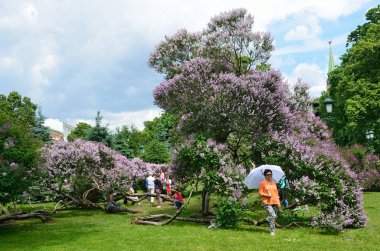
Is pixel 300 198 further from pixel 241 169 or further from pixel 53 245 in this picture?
pixel 53 245

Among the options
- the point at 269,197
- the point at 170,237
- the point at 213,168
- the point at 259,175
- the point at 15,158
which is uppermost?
the point at 15,158

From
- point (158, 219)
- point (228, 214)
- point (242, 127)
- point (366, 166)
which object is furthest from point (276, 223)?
point (366, 166)

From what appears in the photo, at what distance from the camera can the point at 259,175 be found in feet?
48.3

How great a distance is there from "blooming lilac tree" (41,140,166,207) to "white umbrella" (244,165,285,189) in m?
8.26

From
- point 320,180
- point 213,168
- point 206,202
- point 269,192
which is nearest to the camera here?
point 269,192

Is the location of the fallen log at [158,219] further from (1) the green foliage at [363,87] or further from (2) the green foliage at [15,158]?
(1) the green foliage at [363,87]

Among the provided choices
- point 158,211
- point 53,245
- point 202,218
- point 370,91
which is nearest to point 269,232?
point 202,218

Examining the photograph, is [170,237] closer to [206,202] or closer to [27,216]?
[206,202]

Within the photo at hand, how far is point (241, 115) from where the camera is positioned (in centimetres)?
1709

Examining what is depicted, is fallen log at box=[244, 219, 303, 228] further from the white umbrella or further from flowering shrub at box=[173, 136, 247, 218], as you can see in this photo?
the white umbrella

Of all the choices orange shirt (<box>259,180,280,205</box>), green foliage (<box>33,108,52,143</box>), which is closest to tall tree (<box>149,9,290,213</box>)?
orange shirt (<box>259,180,280,205</box>)

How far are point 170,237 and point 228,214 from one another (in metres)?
2.61

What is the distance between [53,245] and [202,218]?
6.43 metres

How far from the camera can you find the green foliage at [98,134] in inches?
1443
